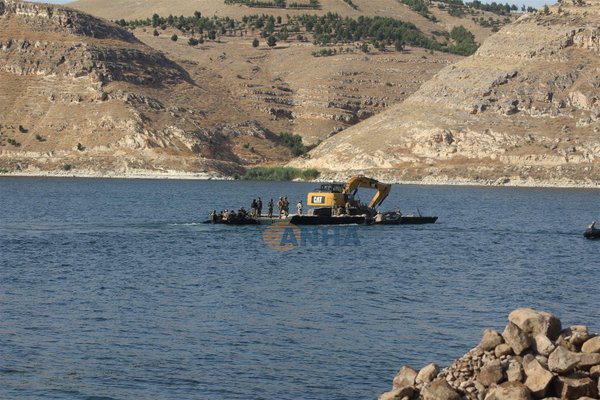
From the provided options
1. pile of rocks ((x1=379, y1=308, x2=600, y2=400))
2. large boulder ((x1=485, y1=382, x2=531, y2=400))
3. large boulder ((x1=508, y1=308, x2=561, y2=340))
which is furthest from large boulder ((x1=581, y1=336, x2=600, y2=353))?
large boulder ((x1=485, y1=382, x2=531, y2=400))

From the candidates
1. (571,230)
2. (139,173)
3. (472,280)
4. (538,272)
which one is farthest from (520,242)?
(139,173)

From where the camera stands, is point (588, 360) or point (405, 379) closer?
point (588, 360)

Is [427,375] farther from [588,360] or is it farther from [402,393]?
[588,360]

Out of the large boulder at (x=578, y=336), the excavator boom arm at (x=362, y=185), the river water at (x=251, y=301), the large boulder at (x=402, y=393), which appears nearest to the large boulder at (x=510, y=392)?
the large boulder at (x=402, y=393)

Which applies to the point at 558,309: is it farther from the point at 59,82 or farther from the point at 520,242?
the point at 59,82

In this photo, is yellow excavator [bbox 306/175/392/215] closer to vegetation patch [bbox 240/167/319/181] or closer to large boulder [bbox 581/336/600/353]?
large boulder [bbox 581/336/600/353]

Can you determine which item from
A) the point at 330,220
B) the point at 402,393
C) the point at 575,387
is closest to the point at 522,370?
the point at 575,387

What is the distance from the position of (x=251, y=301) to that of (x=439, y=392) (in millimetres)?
16366

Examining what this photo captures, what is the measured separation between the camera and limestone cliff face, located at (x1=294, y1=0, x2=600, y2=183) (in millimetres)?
142000

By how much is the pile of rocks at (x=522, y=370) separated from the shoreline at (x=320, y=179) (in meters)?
118

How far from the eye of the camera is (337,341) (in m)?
29.5

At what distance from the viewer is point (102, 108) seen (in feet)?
515

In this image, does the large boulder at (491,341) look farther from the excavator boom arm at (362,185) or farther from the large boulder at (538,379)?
the excavator boom arm at (362,185)

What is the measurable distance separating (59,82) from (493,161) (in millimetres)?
63775
